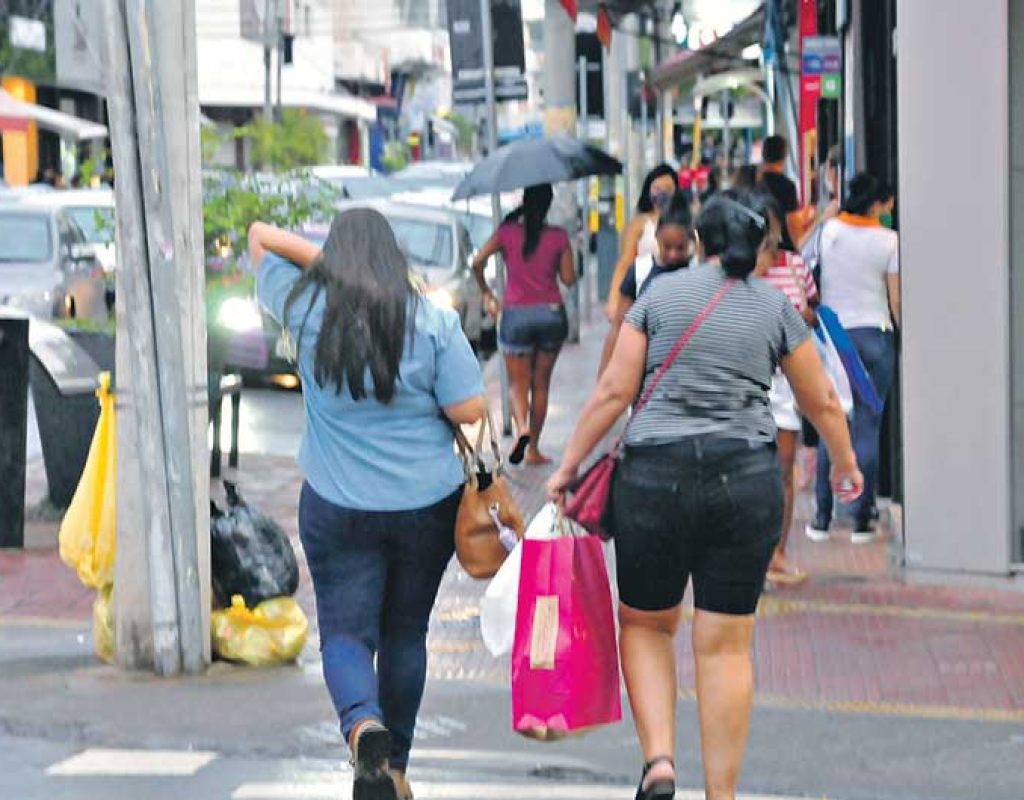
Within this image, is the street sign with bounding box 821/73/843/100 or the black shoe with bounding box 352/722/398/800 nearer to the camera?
the black shoe with bounding box 352/722/398/800

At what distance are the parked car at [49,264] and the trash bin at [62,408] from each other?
886cm

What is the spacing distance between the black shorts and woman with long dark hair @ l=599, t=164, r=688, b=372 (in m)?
5.24

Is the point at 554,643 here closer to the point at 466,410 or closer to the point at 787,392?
the point at 466,410

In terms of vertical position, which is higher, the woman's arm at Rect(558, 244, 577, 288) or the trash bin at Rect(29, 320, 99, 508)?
the woman's arm at Rect(558, 244, 577, 288)

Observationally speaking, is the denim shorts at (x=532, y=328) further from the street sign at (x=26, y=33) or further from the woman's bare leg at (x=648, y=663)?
the street sign at (x=26, y=33)

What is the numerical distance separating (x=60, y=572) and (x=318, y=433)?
4.43 m

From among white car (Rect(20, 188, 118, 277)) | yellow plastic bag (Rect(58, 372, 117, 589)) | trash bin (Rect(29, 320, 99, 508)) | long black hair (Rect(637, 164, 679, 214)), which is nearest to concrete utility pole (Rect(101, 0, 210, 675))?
yellow plastic bag (Rect(58, 372, 117, 589))

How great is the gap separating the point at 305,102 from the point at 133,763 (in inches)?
1991

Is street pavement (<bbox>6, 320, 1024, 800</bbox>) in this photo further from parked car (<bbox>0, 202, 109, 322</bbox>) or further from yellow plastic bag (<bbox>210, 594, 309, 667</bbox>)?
parked car (<bbox>0, 202, 109, 322</bbox>)

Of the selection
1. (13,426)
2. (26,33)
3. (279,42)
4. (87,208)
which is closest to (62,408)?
(13,426)

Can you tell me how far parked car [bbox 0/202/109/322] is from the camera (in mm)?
→ 20672

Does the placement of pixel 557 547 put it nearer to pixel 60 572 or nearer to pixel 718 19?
pixel 60 572

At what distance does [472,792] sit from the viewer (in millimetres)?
6266

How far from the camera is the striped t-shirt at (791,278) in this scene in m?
9.11
